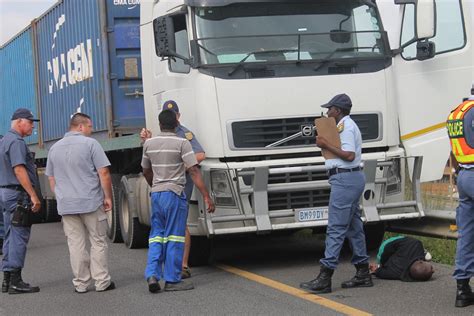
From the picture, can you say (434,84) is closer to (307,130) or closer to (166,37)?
(307,130)

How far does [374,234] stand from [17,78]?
1091cm

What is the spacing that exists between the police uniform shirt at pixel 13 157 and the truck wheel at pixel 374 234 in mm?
4095

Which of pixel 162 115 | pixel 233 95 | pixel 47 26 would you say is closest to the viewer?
pixel 162 115

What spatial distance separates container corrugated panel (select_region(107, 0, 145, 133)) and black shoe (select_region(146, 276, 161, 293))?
4.49 m

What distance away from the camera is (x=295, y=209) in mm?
9227

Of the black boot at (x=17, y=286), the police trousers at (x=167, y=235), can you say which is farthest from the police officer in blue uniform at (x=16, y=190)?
the police trousers at (x=167, y=235)

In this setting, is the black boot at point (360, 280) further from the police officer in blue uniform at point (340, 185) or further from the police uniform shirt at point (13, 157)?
the police uniform shirt at point (13, 157)

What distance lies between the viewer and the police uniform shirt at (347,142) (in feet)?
26.0

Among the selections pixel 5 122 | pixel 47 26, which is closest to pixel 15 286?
pixel 47 26

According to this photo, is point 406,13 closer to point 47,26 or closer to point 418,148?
point 418,148

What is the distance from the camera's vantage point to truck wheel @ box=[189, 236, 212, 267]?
32.2 ft

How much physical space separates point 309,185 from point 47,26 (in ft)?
28.3

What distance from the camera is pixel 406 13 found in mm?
9805

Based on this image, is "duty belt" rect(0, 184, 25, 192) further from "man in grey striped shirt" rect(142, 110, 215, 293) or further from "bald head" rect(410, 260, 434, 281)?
"bald head" rect(410, 260, 434, 281)
